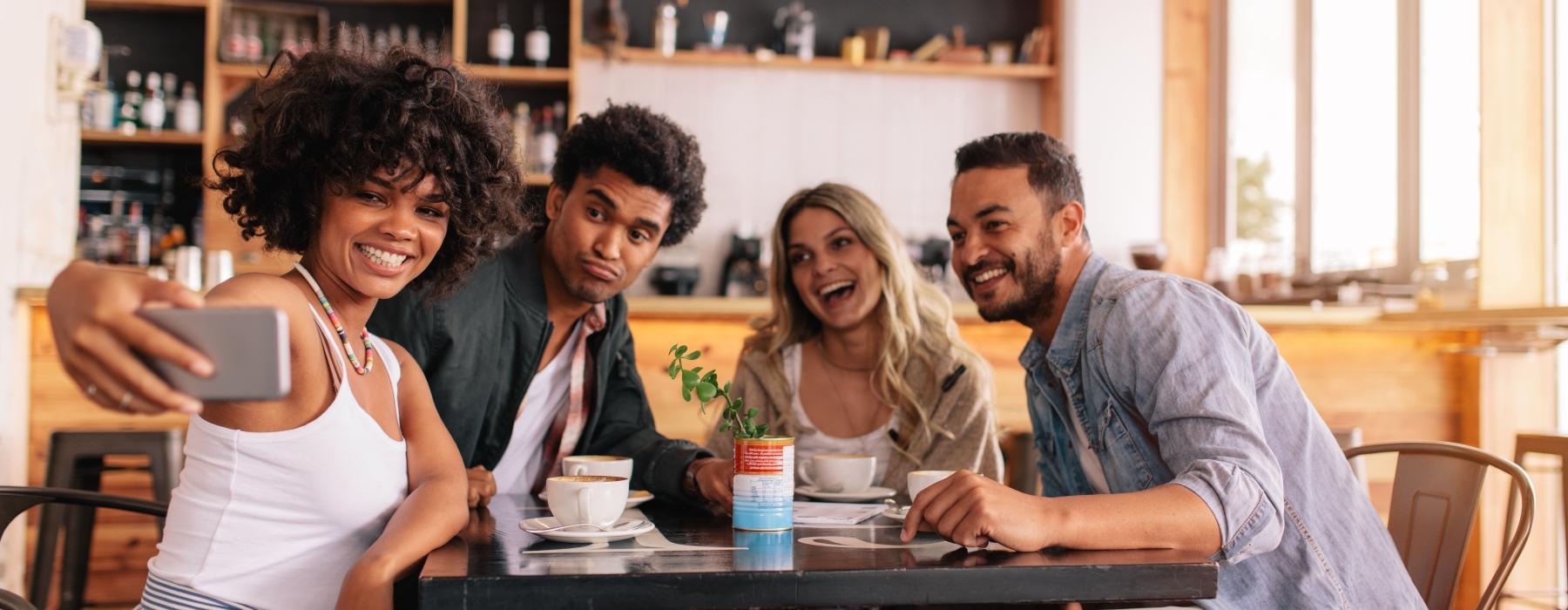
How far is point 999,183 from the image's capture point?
199cm

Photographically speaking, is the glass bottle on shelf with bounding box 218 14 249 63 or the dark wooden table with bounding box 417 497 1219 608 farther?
the glass bottle on shelf with bounding box 218 14 249 63

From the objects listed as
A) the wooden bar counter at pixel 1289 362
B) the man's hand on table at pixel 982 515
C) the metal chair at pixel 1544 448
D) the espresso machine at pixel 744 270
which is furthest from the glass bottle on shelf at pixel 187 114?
the metal chair at pixel 1544 448

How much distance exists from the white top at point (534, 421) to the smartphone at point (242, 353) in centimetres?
159

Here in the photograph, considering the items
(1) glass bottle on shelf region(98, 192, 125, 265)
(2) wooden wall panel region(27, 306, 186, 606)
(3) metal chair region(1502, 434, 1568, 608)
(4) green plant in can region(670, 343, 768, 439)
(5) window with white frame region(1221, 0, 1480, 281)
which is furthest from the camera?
(1) glass bottle on shelf region(98, 192, 125, 265)

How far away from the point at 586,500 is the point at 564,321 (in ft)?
3.57

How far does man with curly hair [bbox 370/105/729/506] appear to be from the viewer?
2.18 meters

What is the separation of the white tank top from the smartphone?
0.61 metres

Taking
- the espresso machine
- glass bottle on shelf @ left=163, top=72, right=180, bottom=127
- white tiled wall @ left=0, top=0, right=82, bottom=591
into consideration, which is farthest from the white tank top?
glass bottle on shelf @ left=163, top=72, right=180, bottom=127

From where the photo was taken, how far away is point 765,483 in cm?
143

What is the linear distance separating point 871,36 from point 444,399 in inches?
158

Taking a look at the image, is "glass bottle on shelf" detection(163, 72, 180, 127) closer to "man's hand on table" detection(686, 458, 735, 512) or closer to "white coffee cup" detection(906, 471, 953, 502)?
"man's hand on table" detection(686, 458, 735, 512)

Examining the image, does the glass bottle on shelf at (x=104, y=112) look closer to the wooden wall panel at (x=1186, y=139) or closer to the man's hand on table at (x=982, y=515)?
the wooden wall panel at (x=1186, y=139)

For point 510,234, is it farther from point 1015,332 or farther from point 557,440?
point 1015,332

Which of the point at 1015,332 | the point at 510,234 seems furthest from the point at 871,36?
the point at 510,234
